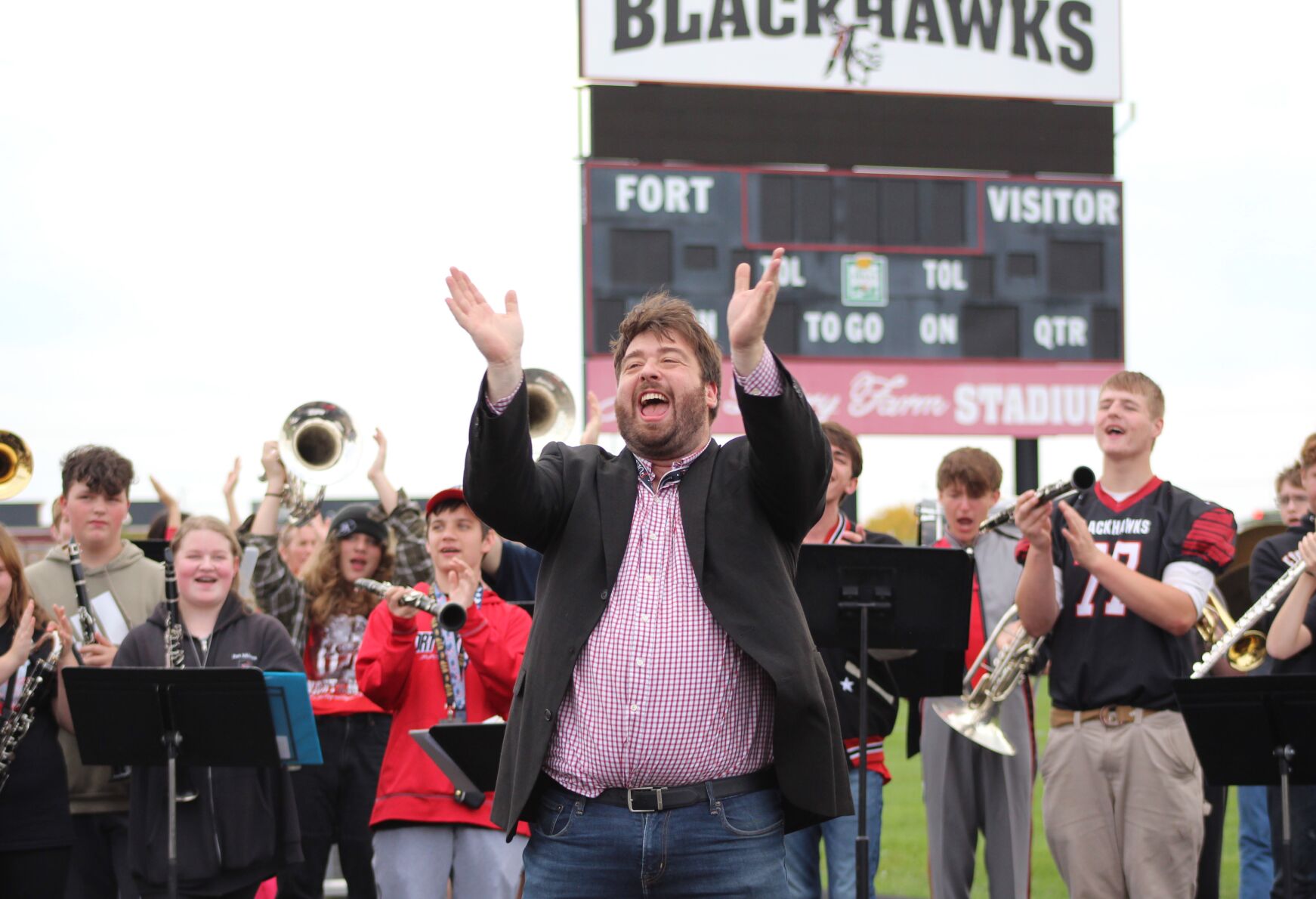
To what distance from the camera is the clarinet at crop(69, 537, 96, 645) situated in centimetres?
607

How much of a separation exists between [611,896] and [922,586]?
2565 millimetres

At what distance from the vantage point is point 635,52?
16.7 metres

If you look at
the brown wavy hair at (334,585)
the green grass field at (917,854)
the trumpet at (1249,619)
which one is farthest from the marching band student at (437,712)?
the green grass field at (917,854)

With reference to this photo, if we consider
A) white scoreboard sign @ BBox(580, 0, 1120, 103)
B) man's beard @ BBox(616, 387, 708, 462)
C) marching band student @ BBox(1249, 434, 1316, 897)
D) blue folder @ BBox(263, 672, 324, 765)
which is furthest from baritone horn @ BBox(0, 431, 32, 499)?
white scoreboard sign @ BBox(580, 0, 1120, 103)

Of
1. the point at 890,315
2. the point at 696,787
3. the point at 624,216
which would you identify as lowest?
the point at 696,787

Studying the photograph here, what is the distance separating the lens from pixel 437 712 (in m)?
5.54

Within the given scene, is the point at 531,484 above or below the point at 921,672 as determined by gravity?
above

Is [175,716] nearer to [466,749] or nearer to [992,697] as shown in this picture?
[466,749]

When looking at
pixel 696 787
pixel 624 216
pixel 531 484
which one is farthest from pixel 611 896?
pixel 624 216

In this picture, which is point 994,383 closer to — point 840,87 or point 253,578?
point 840,87

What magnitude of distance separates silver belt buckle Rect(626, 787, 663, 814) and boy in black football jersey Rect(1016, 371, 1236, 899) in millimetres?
2427

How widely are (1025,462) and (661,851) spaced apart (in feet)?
50.4

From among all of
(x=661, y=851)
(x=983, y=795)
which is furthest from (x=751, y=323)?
(x=983, y=795)

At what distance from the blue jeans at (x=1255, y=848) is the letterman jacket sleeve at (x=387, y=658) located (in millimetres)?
4397
